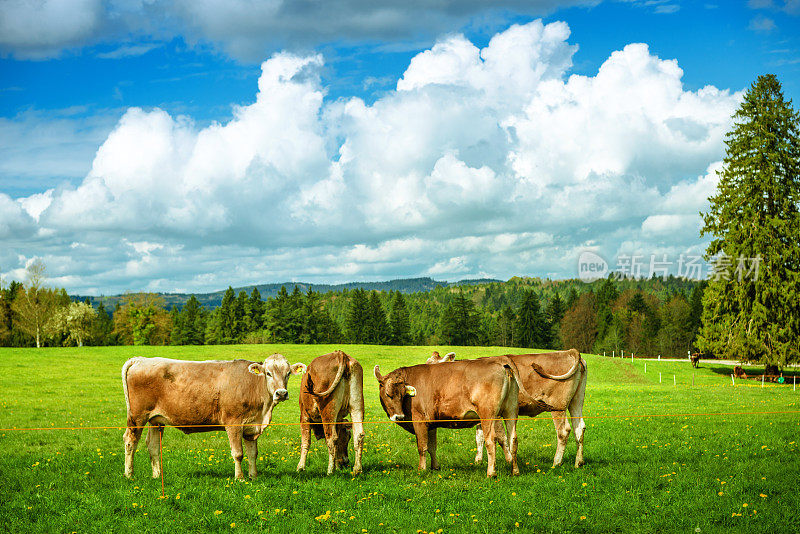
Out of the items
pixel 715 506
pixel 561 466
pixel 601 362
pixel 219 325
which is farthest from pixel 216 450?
pixel 219 325

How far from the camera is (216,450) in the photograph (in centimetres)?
1571

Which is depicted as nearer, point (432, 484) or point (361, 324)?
point (432, 484)

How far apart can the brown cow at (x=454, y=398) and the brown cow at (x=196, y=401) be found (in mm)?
2805

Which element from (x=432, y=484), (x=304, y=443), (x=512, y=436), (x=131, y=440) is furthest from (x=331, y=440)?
(x=131, y=440)

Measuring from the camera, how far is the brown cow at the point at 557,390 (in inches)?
530

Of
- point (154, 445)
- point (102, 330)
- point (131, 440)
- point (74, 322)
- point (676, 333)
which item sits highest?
point (131, 440)

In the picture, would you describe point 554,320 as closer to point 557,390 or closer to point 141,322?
point 141,322

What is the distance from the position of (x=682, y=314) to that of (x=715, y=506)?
108 metres

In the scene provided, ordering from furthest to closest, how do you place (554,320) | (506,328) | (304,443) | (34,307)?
(506,328) < (554,320) < (34,307) < (304,443)

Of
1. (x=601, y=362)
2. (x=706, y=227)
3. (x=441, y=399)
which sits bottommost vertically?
(x=601, y=362)

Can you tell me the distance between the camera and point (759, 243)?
4066 centimetres

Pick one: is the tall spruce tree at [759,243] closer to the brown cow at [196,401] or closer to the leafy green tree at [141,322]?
the brown cow at [196,401]

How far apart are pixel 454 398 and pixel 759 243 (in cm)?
3737

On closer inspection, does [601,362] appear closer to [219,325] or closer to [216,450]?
[216,450]
